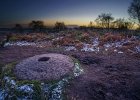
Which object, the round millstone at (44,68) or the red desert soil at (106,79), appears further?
the round millstone at (44,68)

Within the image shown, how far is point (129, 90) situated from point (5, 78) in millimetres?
7210

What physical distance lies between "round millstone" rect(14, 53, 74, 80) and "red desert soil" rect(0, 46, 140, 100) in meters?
1.03

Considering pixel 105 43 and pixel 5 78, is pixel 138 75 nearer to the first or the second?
pixel 5 78

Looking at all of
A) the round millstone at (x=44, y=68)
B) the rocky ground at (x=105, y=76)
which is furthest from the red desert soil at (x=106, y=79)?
the round millstone at (x=44, y=68)

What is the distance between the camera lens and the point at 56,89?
43.9 feet

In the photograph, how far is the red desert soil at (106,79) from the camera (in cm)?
1314

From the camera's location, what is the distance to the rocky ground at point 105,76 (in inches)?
519

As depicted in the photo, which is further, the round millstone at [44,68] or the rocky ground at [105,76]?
the round millstone at [44,68]

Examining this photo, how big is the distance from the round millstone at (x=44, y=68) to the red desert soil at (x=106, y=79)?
3.39 feet

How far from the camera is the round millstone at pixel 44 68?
564 inches

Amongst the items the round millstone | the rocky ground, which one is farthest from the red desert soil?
the round millstone

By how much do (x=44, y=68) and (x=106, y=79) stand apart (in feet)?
12.4

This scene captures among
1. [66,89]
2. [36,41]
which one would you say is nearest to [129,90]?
[66,89]

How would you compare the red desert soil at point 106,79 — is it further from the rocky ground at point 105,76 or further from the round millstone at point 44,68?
the round millstone at point 44,68
